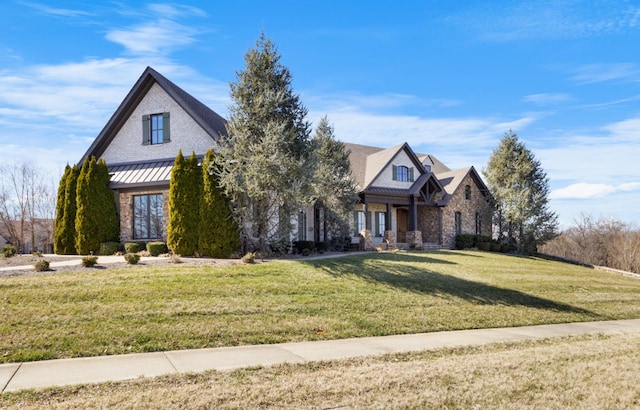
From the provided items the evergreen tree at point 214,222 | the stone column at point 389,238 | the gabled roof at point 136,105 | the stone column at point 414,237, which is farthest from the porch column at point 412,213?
the evergreen tree at point 214,222

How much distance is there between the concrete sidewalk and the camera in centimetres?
616

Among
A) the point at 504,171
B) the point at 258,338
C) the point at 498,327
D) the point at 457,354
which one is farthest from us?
the point at 504,171

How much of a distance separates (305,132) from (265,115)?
1.63 m

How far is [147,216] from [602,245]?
33.6 metres

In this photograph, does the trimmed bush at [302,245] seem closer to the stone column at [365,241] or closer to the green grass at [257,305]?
the stone column at [365,241]

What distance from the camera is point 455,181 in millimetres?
33000

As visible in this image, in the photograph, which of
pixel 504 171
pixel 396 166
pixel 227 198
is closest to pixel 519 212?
pixel 504 171

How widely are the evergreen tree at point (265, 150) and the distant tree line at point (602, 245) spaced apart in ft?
81.5

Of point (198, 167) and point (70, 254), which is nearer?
point (198, 167)

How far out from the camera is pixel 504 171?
108ft

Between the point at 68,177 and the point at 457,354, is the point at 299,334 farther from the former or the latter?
the point at 68,177

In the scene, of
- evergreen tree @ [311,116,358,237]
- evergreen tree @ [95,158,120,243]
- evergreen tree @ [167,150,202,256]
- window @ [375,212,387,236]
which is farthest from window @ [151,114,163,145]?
window @ [375,212,387,236]

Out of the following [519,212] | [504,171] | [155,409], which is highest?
[504,171]

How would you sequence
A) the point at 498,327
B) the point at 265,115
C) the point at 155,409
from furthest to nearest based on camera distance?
the point at 265,115, the point at 498,327, the point at 155,409
